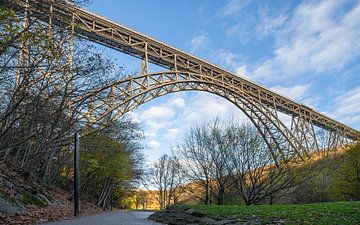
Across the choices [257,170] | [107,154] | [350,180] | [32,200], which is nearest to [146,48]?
[107,154]

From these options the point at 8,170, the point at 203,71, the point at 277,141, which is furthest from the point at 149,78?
the point at 8,170

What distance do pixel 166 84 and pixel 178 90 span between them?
1962 mm

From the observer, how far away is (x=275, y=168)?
16.5 metres

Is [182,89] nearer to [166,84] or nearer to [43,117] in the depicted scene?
[166,84]

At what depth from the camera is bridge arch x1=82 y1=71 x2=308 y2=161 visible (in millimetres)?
14061

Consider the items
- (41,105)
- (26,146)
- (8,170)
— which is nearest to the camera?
(41,105)

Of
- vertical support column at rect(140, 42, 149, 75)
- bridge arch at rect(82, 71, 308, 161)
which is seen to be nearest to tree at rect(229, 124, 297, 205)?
bridge arch at rect(82, 71, 308, 161)

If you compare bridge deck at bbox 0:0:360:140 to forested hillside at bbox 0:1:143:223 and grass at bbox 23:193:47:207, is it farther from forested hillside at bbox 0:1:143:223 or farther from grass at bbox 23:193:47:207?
grass at bbox 23:193:47:207

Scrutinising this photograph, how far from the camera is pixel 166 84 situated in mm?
23016

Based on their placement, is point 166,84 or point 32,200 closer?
point 32,200

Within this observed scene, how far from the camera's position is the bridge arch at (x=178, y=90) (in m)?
14.1

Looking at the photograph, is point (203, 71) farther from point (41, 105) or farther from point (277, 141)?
point (41, 105)

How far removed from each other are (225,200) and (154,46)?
512 inches

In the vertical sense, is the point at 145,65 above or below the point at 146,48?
below
